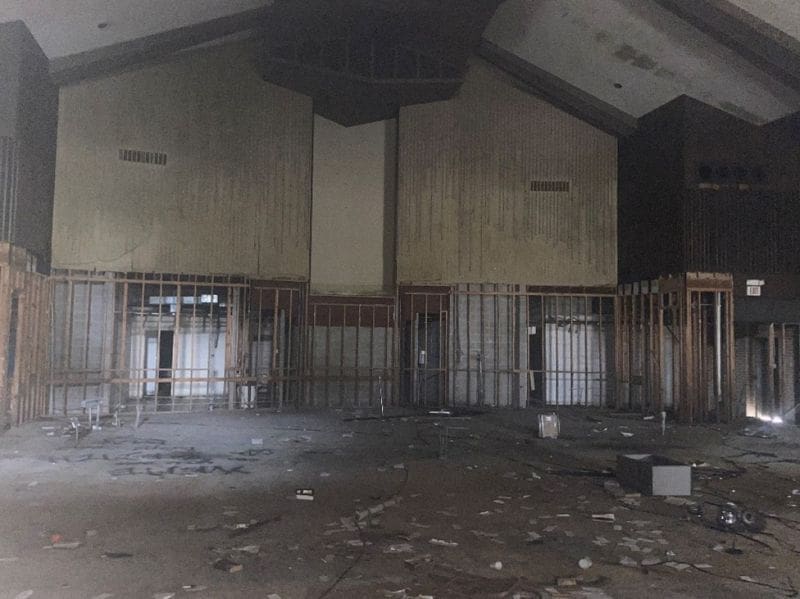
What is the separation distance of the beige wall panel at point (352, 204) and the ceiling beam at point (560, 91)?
3064mm

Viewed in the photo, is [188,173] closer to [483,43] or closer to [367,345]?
[367,345]

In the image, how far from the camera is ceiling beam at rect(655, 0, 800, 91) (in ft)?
32.3

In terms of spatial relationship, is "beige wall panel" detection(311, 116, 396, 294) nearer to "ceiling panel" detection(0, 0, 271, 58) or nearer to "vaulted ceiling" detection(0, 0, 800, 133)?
"vaulted ceiling" detection(0, 0, 800, 133)

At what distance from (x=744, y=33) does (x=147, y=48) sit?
11117 millimetres

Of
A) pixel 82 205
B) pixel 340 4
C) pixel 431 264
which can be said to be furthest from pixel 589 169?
pixel 82 205

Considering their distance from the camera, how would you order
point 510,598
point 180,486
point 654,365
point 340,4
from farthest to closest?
point 654,365 < point 340,4 < point 180,486 < point 510,598

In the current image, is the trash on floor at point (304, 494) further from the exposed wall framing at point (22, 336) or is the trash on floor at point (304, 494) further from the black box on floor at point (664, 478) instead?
the exposed wall framing at point (22, 336)

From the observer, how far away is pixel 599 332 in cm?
1480

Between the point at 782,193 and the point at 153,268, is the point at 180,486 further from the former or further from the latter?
the point at 782,193

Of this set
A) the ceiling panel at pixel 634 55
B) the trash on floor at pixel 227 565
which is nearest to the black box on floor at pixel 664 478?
the trash on floor at pixel 227 565

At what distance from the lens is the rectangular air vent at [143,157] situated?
1290cm

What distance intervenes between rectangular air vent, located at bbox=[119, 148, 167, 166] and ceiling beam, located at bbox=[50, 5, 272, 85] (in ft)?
5.40

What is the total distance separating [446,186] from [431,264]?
1.94 m

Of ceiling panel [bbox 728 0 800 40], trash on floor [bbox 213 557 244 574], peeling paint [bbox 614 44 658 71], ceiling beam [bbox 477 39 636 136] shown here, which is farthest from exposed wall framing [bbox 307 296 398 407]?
trash on floor [bbox 213 557 244 574]
